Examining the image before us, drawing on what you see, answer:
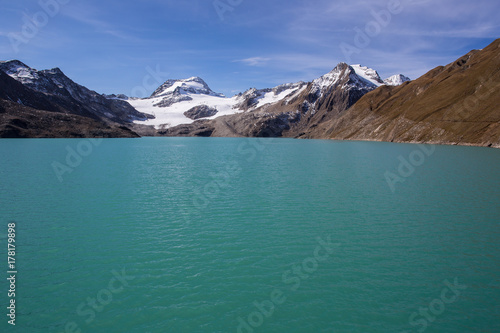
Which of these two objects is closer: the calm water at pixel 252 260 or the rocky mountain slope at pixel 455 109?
the calm water at pixel 252 260

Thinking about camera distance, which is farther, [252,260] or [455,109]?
[455,109]

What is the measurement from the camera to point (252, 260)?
20.6 metres

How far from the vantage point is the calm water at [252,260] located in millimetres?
14719

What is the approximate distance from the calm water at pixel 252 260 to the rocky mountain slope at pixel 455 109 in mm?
107256

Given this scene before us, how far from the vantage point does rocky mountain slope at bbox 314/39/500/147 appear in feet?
420

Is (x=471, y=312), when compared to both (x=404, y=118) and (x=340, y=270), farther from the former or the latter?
(x=404, y=118)

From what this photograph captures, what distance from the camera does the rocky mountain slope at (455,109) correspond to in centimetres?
12788

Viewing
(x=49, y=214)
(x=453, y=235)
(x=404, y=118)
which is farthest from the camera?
(x=404, y=118)

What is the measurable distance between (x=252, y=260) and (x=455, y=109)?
161m

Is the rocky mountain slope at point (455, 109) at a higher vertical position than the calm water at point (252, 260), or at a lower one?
higher

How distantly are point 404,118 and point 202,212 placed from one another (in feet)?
561

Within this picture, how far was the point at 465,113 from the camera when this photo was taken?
138875 millimetres

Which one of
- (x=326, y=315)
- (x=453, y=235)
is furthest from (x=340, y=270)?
(x=453, y=235)

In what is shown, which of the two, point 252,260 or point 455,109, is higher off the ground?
point 455,109
